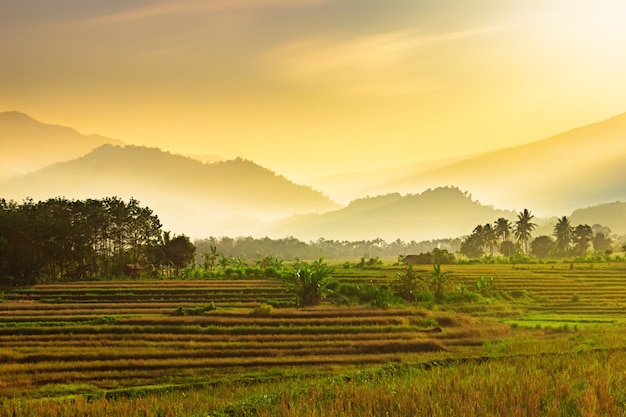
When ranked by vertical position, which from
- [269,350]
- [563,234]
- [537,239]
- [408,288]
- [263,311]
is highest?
[563,234]

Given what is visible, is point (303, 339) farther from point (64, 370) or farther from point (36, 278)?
point (36, 278)

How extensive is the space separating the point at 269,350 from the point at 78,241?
5730cm

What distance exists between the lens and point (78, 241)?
257 ft

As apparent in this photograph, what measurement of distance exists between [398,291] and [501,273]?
2995 centimetres

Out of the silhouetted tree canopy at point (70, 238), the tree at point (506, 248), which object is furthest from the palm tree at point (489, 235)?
the silhouetted tree canopy at point (70, 238)

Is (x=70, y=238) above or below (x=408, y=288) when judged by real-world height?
above

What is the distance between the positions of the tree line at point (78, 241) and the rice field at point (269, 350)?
46.5 feet

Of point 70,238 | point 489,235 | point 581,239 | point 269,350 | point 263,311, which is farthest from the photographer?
point 489,235

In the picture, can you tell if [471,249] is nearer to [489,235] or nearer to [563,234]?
[489,235]

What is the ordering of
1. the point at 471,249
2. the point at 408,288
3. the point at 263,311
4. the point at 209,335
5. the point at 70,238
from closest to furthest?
1. the point at 209,335
2. the point at 263,311
3. the point at 408,288
4. the point at 70,238
5. the point at 471,249

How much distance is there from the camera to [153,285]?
64.8m

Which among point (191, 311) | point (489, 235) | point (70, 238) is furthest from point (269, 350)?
point (489, 235)

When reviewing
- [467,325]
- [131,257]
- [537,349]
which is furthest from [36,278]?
A: [537,349]

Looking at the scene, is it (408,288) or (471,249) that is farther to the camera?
(471,249)
